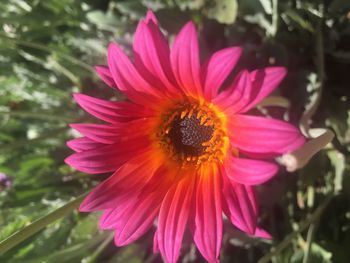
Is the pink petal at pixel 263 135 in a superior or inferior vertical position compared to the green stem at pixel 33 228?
inferior

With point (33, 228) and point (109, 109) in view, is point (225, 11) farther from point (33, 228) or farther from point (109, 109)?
point (33, 228)

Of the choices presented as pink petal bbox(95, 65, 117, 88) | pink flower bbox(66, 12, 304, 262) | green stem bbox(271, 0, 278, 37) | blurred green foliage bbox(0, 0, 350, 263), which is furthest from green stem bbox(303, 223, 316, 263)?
pink petal bbox(95, 65, 117, 88)

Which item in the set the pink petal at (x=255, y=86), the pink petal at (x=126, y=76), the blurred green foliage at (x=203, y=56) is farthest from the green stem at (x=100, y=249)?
the pink petal at (x=255, y=86)

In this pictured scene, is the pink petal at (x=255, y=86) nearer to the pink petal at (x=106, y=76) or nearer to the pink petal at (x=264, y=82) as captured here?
the pink petal at (x=264, y=82)

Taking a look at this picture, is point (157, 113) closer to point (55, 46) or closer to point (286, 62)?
point (286, 62)

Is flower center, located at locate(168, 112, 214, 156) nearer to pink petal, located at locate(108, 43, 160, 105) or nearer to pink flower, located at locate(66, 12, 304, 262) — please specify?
pink flower, located at locate(66, 12, 304, 262)

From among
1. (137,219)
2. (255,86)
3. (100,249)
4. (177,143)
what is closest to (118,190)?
(137,219)

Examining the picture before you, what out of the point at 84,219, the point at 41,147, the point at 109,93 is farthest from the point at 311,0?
the point at 41,147
